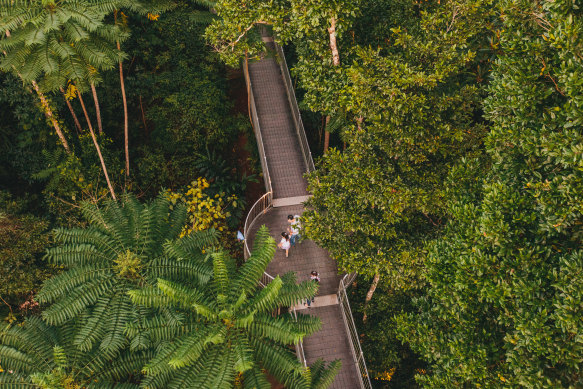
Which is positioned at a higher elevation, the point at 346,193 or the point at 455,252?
the point at 346,193

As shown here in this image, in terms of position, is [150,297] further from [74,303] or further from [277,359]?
[277,359]

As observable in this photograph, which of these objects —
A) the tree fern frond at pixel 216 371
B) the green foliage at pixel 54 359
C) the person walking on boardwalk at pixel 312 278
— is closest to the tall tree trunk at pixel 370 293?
the person walking on boardwalk at pixel 312 278

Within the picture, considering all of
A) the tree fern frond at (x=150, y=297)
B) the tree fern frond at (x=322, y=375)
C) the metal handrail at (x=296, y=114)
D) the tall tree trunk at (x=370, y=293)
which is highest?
the metal handrail at (x=296, y=114)

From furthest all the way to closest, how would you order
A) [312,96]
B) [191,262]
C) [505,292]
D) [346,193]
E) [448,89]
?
[448,89], [312,96], [346,193], [191,262], [505,292]

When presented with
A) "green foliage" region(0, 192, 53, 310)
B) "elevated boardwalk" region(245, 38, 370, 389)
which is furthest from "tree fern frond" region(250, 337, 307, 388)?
"green foliage" region(0, 192, 53, 310)

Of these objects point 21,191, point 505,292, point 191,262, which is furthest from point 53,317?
point 21,191

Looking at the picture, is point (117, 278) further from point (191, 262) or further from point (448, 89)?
point (448, 89)

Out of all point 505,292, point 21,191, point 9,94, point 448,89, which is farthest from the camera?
point 21,191

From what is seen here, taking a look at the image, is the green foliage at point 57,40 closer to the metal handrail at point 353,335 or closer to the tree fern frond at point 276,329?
the tree fern frond at point 276,329
